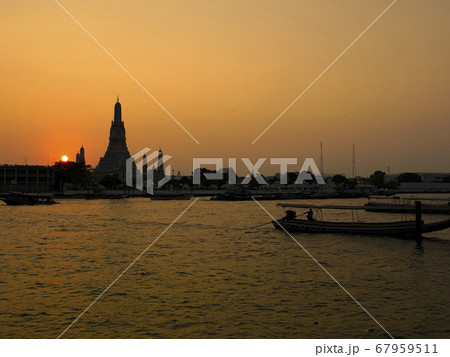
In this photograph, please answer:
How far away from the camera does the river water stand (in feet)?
63.3

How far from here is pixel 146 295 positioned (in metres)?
24.8

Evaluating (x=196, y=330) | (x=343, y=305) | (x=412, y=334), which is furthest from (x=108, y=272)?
(x=412, y=334)

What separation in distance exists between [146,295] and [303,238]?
29179 millimetres

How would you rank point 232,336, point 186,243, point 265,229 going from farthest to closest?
point 265,229 → point 186,243 → point 232,336

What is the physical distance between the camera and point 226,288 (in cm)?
2667

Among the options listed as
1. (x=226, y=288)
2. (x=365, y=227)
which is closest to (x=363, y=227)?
Result: (x=365, y=227)

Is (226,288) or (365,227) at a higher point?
(365,227)

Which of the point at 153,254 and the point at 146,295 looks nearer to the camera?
the point at 146,295

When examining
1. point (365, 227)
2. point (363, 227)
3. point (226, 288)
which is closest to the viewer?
point (226, 288)

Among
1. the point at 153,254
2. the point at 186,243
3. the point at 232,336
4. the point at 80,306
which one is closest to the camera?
the point at 232,336

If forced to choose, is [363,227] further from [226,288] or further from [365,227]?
[226,288]

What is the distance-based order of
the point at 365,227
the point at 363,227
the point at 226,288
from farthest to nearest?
the point at 363,227
the point at 365,227
the point at 226,288

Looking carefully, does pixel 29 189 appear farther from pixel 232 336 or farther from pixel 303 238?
pixel 232 336

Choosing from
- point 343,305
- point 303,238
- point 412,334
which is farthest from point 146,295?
point 303,238
